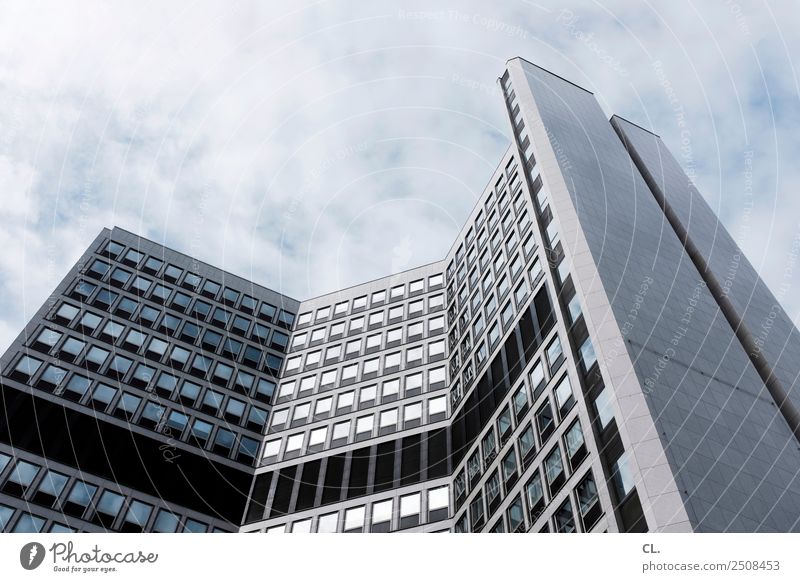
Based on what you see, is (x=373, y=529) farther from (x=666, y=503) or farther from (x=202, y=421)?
(x=666, y=503)

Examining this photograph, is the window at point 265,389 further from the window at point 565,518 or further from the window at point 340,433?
the window at point 565,518

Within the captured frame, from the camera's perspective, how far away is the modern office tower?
33562 mm

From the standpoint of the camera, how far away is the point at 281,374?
69.2 metres

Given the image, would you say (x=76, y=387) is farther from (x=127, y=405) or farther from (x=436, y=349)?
(x=436, y=349)

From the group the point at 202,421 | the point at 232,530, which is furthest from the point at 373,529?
the point at 202,421

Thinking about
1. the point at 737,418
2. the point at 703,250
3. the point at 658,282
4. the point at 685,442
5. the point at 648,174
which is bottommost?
the point at 685,442

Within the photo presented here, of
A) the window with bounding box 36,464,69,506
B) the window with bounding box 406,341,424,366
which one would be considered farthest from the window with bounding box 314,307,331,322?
the window with bounding box 36,464,69,506

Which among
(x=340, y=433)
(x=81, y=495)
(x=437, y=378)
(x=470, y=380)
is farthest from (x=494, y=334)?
(x=81, y=495)

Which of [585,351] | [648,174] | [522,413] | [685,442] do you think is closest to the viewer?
[685,442]

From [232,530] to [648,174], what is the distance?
47.1 metres

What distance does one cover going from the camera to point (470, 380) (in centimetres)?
5512

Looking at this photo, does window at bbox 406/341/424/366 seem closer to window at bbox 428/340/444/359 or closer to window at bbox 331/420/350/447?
window at bbox 428/340/444/359

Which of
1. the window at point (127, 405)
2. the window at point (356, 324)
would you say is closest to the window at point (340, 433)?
the window at point (356, 324)

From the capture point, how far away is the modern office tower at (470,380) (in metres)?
33.6
